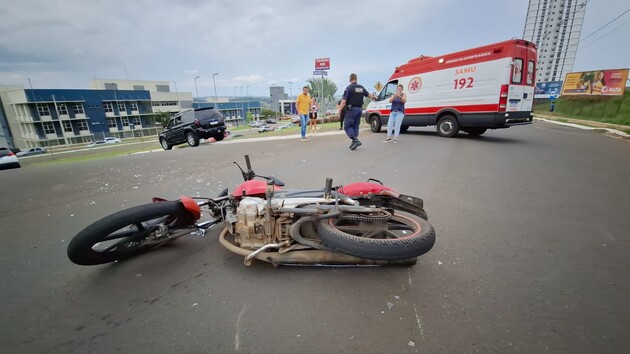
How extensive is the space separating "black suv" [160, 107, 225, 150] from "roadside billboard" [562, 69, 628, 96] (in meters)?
31.6

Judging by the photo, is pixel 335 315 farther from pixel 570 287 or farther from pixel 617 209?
pixel 617 209

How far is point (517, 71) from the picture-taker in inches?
321

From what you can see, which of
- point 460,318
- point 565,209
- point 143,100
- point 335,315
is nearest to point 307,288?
point 335,315

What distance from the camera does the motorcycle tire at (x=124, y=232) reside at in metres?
2.05

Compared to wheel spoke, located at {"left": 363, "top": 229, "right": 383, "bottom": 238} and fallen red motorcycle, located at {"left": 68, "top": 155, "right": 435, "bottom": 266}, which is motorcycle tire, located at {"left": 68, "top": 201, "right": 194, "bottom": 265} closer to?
fallen red motorcycle, located at {"left": 68, "top": 155, "right": 435, "bottom": 266}

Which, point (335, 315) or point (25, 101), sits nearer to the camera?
point (335, 315)

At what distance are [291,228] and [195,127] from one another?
11.8 meters

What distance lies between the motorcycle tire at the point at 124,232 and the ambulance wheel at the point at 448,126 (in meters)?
9.86

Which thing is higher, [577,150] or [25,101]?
[25,101]

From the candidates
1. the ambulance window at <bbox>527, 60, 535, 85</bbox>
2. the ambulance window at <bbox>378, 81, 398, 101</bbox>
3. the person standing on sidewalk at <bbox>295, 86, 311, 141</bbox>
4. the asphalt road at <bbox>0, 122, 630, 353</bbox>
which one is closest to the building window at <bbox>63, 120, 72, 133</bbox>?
the person standing on sidewalk at <bbox>295, 86, 311, 141</bbox>

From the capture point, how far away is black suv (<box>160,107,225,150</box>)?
12312 mm

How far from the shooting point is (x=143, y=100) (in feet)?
179

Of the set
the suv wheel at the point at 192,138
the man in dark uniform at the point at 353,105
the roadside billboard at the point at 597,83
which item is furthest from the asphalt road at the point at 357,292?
the roadside billboard at the point at 597,83

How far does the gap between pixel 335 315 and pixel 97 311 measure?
163 centimetres
